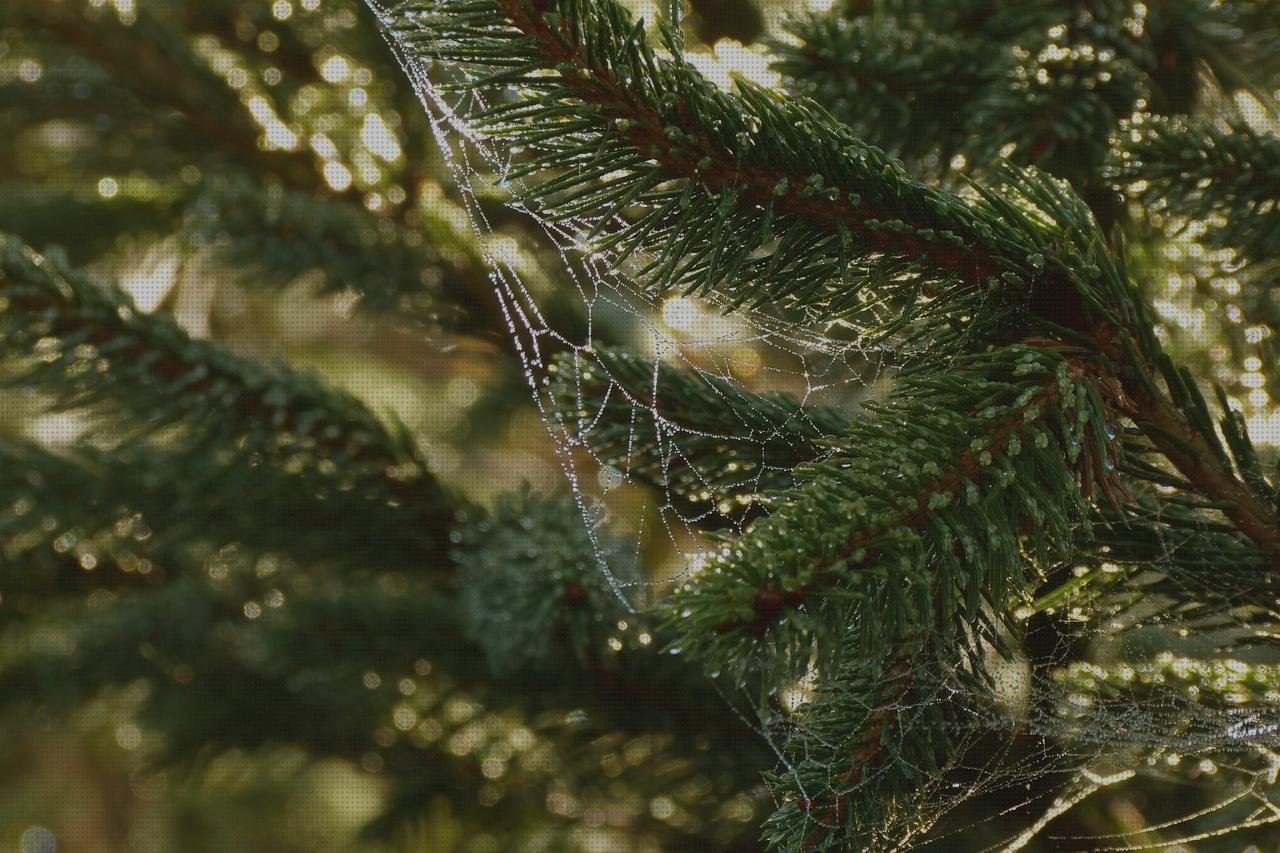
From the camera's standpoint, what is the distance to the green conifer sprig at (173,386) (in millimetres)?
676

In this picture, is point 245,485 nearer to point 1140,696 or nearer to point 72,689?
point 72,689

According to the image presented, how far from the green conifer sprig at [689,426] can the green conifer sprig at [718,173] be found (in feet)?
0.49

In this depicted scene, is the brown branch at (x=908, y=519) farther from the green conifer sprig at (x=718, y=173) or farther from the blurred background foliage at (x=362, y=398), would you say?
the blurred background foliage at (x=362, y=398)

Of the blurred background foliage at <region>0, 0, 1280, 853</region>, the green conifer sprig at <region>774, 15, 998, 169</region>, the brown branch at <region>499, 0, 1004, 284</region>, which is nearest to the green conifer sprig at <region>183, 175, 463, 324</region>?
the blurred background foliage at <region>0, 0, 1280, 853</region>

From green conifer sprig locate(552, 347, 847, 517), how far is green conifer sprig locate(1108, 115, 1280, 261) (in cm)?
24

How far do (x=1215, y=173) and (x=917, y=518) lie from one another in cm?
36

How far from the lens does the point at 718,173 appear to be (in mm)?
408

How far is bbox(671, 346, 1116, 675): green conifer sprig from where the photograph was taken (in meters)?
0.33

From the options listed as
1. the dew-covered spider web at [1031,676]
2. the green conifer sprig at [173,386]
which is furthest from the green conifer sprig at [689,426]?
the green conifer sprig at [173,386]

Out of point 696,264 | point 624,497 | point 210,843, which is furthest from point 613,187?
point 210,843

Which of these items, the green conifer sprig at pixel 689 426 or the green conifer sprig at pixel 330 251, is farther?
the green conifer sprig at pixel 330 251

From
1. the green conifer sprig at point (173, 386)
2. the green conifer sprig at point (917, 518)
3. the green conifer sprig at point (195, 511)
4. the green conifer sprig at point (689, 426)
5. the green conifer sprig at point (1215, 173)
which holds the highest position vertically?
the green conifer sprig at point (1215, 173)

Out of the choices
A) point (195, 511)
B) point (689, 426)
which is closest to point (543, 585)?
point (689, 426)

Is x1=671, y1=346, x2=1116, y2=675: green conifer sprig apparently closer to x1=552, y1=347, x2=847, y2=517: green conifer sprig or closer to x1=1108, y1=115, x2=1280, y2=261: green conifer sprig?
x1=552, y1=347, x2=847, y2=517: green conifer sprig
